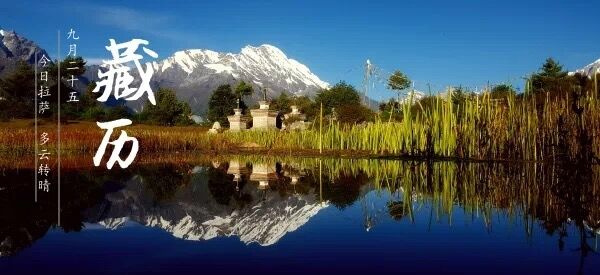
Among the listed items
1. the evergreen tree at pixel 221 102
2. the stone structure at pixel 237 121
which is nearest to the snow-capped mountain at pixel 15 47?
the evergreen tree at pixel 221 102

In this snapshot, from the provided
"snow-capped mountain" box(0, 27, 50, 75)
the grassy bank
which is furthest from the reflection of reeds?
"snow-capped mountain" box(0, 27, 50, 75)

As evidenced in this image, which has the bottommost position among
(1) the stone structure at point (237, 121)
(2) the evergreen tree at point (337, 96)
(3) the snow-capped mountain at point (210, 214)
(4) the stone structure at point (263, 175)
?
(3) the snow-capped mountain at point (210, 214)

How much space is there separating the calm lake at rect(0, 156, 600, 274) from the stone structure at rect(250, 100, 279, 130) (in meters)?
17.6

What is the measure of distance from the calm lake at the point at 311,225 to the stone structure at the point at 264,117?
17.6 meters

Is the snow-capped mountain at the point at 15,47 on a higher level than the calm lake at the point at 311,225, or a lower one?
higher

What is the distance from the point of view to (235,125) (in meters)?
27.4

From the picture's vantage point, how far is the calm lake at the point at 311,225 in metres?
3.51

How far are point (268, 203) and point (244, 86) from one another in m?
50.1

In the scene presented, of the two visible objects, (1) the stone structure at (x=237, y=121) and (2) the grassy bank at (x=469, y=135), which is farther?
(1) the stone structure at (x=237, y=121)

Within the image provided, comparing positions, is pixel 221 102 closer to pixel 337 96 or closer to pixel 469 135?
pixel 337 96

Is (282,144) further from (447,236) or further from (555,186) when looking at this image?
(447,236)

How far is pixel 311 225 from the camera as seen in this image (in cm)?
494

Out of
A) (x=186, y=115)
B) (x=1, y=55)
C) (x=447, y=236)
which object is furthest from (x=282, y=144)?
(x=1, y=55)

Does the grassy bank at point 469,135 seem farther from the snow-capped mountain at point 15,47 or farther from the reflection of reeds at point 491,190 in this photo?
the snow-capped mountain at point 15,47
